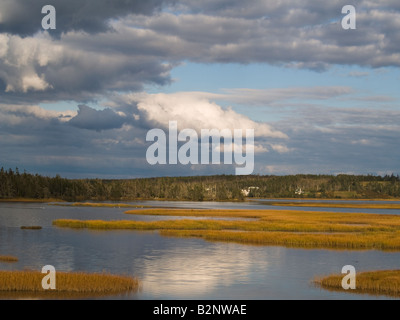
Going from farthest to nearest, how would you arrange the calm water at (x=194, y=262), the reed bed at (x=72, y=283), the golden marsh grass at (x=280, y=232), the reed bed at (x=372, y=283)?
the golden marsh grass at (x=280, y=232) → the calm water at (x=194, y=262) → the reed bed at (x=372, y=283) → the reed bed at (x=72, y=283)

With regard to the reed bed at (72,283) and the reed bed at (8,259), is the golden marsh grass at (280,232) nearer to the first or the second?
the reed bed at (8,259)

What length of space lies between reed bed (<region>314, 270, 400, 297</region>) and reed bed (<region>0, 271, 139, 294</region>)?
15.1 m

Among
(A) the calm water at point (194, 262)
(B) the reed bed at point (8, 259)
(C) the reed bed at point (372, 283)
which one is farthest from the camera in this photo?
(B) the reed bed at point (8, 259)

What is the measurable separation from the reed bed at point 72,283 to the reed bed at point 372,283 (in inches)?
593

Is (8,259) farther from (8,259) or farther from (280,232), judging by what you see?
(280,232)

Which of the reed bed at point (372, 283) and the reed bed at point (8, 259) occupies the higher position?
the reed bed at point (8, 259)

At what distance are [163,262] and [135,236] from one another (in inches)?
903

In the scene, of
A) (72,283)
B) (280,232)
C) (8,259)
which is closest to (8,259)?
Result: (8,259)

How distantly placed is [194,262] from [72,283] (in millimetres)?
16461

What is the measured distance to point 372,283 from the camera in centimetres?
3862

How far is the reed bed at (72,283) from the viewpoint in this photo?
35.3m

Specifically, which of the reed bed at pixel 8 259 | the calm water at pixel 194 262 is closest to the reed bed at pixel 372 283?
the calm water at pixel 194 262

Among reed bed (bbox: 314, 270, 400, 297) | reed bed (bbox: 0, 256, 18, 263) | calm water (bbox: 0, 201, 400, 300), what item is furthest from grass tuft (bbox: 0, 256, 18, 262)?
reed bed (bbox: 314, 270, 400, 297)
